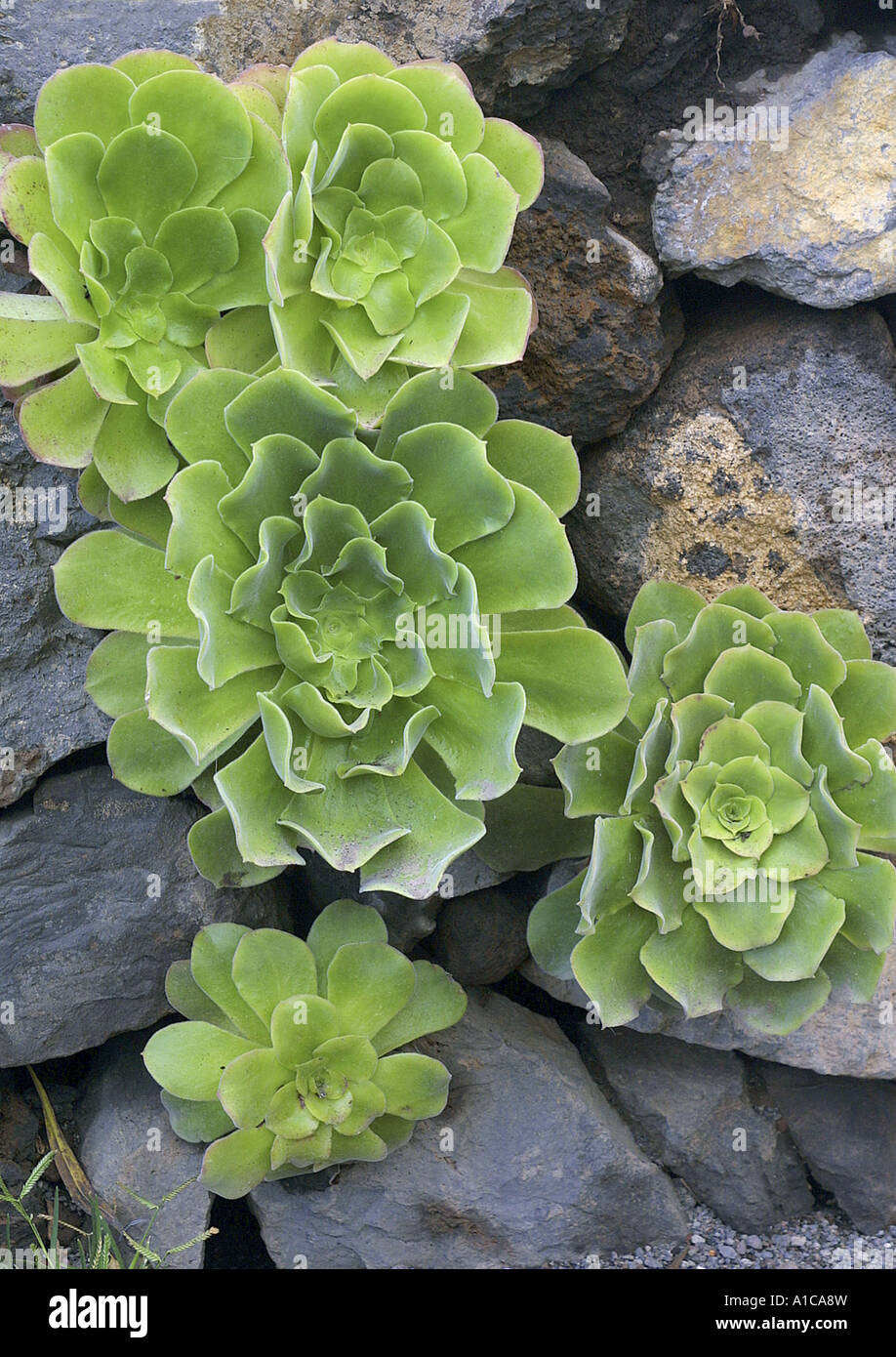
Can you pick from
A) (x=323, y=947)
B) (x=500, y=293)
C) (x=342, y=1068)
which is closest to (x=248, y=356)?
(x=500, y=293)

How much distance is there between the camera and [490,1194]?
145 cm

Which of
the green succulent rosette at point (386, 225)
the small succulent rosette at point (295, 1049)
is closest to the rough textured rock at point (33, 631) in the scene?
the small succulent rosette at point (295, 1049)

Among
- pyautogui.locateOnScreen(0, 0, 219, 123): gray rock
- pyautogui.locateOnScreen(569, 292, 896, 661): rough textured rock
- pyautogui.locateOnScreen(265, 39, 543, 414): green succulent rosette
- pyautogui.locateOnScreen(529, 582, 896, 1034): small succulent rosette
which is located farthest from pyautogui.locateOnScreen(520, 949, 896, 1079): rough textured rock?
pyautogui.locateOnScreen(0, 0, 219, 123): gray rock

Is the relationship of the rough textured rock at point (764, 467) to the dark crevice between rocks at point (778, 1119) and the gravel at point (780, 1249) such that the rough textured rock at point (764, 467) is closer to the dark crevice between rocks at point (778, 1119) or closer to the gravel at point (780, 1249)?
the dark crevice between rocks at point (778, 1119)

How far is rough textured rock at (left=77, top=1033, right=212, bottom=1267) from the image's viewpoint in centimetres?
144

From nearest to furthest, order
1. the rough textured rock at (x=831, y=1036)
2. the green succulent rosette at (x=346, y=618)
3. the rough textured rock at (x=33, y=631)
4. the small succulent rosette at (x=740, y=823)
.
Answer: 1. the green succulent rosette at (x=346, y=618)
2. the small succulent rosette at (x=740, y=823)
3. the rough textured rock at (x=33, y=631)
4. the rough textured rock at (x=831, y=1036)

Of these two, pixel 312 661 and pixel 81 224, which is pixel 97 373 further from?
pixel 312 661

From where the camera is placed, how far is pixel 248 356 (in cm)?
126

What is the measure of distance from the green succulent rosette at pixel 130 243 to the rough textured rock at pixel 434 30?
15cm

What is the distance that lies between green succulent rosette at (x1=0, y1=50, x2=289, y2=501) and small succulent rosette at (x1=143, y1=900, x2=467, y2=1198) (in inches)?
23.0

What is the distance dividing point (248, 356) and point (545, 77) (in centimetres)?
53

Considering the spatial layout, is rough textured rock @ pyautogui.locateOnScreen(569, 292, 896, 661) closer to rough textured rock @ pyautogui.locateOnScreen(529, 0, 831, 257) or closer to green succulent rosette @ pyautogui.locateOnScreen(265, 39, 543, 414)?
rough textured rock @ pyautogui.locateOnScreen(529, 0, 831, 257)

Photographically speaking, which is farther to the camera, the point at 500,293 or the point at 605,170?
the point at 605,170

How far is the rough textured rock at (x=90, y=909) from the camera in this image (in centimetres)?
139
